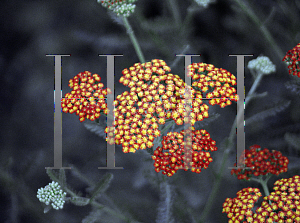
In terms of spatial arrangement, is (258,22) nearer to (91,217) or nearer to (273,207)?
(273,207)

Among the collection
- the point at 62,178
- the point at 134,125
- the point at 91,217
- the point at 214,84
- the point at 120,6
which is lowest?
the point at 91,217

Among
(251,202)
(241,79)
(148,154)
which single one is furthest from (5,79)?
(251,202)

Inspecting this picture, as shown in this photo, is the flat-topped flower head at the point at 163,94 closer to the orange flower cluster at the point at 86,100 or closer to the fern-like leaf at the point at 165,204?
the orange flower cluster at the point at 86,100

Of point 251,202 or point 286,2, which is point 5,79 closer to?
point 251,202

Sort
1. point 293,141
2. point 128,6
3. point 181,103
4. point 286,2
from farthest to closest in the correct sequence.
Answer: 1. point 286,2
2. point 293,141
3. point 128,6
4. point 181,103

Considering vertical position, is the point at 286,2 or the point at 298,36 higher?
the point at 286,2

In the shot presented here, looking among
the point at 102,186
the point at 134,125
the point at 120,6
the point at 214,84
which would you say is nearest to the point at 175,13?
the point at 120,6
